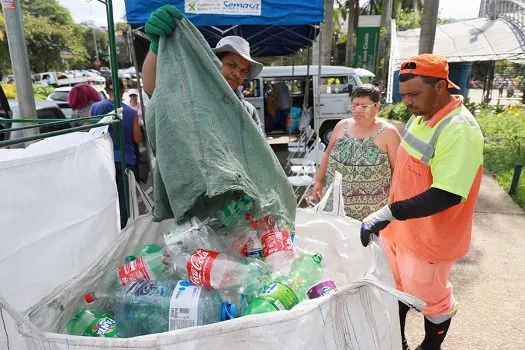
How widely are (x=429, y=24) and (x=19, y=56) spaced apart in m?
10.6

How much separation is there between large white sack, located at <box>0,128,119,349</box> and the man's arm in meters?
0.32

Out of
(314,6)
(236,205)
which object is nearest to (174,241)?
(236,205)

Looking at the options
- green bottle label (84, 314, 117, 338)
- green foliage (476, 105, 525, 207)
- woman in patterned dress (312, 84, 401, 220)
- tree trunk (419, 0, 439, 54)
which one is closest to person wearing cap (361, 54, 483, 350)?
woman in patterned dress (312, 84, 401, 220)

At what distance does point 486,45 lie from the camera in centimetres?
1866

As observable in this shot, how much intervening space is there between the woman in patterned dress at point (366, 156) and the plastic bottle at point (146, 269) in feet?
5.31

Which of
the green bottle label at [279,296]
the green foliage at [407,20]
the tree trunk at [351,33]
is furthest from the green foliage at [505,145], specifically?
the green foliage at [407,20]

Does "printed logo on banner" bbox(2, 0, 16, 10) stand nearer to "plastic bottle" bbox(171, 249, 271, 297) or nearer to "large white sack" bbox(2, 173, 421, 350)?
"large white sack" bbox(2, 173, 421, 350)

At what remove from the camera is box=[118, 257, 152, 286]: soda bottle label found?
1249 mm

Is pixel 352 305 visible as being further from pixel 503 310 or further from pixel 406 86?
pixel 503 310

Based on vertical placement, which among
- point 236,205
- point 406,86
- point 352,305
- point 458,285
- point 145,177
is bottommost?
point 458,285

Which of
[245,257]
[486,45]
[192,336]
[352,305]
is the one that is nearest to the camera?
[192,336]

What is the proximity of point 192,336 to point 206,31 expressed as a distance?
5638mm

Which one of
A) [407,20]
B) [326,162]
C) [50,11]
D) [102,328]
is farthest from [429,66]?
[50,11]

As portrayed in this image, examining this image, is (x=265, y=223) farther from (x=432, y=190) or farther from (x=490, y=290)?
(x=490, y=290)
